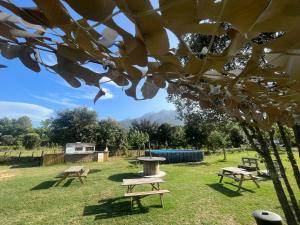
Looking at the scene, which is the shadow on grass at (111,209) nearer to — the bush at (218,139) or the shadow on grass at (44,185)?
the shadow on grass at (44,185)

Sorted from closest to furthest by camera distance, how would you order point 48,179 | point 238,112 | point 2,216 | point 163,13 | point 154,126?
point 163,13 → point 238,112 → point 2,216 → point 48,179 → point 154,126

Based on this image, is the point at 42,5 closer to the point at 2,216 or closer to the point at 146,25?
the point at 146,25

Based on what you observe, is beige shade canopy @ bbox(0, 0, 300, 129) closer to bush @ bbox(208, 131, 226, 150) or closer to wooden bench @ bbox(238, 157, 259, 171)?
wooden bench @ bbox(238, 157, 259, 171)

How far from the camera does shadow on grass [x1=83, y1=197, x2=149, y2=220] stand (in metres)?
5.59

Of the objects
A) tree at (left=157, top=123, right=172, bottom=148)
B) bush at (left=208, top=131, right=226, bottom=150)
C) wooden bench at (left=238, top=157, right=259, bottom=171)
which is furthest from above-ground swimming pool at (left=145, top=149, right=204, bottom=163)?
tree at (left=157, top=123, right=172, bottom=148)

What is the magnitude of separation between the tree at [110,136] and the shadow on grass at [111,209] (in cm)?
1663

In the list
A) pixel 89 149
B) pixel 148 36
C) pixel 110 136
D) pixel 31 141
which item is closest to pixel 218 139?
pixel 89 149

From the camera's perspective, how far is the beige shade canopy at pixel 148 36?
0.77 ft

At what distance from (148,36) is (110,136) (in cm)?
2466

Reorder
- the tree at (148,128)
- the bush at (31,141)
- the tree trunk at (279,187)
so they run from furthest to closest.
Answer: the bush at (31,141) → the tree at (148,128) → the tree trunk at (279,187)

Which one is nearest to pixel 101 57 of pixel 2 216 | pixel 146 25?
pixel 146 25

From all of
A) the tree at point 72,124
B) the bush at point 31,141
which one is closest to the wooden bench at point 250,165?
the tree at point 72,124

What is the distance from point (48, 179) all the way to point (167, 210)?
23.7 feet

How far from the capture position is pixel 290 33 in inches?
12.0
